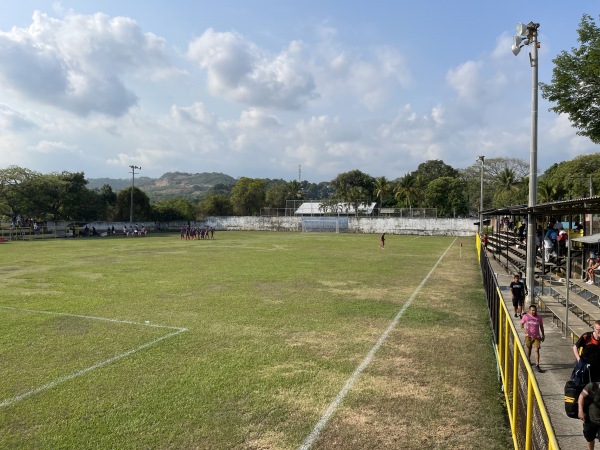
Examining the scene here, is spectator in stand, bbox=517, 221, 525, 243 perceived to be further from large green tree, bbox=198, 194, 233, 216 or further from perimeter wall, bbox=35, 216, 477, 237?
large green tree, bbox=198, 194, 233, 216

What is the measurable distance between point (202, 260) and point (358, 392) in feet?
73.5

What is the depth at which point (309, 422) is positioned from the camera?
643 cm

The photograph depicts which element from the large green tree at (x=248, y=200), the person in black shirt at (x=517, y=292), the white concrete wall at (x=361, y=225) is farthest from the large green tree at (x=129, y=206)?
the person in black shirt at (x=517, y=292)

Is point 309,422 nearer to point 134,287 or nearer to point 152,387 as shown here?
point 152,387

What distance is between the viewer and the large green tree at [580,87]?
20.1 meters

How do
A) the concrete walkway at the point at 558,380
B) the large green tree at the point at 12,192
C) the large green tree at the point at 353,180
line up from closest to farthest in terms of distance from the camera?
the concrete walkway at the point at 558,380 < the large green tree at the point at 12,192 < the large green tree at the point at 353,180

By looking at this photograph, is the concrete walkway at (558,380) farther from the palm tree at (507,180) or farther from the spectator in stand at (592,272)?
the palm tree at (507,180)

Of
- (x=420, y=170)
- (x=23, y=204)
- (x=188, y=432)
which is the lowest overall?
(x=188, y=432)

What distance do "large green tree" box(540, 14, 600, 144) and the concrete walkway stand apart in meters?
13.5

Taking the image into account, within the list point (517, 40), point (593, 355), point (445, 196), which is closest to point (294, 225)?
point (445, 196)

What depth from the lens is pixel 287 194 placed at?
110 m

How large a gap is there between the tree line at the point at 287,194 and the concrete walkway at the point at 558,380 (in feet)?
152

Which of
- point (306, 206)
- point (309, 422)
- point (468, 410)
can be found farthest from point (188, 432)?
point (306, 206)

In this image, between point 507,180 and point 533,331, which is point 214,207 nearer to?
point 507,180
